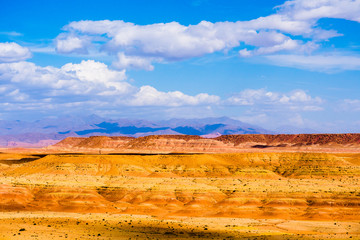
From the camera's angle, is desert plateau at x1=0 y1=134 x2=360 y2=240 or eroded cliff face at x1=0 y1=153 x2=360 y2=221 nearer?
desert plateau at x1=0 y1=134 x2=360 y2=240

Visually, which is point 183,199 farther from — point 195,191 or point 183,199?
point 195,191

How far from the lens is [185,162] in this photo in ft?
518

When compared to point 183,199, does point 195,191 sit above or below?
above

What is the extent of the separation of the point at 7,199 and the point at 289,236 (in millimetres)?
67443

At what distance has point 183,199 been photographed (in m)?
109

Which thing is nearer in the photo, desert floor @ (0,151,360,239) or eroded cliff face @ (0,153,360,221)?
desert floor @ (0,151,360,239)

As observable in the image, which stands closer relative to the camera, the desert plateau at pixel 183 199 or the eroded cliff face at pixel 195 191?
the desert plateau at pixel 183 199

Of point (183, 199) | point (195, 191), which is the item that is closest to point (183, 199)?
point (183, 199)

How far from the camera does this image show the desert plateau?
75375 millimetres

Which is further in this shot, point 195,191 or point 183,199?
point 195,191

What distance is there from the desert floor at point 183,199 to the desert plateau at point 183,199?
21cm

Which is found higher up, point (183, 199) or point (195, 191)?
point (195, 191)

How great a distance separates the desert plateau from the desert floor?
0.21 m

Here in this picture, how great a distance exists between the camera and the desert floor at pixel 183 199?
75.4 m
